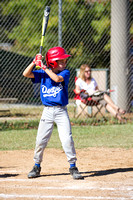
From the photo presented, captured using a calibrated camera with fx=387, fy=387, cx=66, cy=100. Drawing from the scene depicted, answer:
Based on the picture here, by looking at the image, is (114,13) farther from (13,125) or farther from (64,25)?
(13,125)

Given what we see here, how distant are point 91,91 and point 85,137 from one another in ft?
7.38

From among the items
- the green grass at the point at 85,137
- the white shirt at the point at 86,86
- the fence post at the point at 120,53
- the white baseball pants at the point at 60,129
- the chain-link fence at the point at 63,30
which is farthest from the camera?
the chain-link fence at the point at 63,30

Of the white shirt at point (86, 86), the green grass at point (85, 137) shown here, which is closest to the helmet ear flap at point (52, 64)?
the green grass at point (85, 137)

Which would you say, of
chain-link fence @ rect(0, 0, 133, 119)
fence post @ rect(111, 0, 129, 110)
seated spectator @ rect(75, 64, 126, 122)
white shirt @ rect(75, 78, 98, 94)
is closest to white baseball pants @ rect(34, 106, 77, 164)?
seated spectator @ rect(75, 64, 126, 122)

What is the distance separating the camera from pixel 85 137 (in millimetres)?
8039

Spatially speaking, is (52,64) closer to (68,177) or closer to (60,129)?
(60,129)

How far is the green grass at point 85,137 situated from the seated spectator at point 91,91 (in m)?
0.45

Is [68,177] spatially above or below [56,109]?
below

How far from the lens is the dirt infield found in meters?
4.05

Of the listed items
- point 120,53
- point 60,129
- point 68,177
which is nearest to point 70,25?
point 120,53

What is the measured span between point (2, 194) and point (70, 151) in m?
1.12

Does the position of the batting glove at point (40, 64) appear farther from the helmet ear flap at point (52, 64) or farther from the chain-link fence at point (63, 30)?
the chain-link fence at point (63, 30)

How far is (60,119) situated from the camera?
4887 mm

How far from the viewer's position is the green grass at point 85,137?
7230 millimetres
